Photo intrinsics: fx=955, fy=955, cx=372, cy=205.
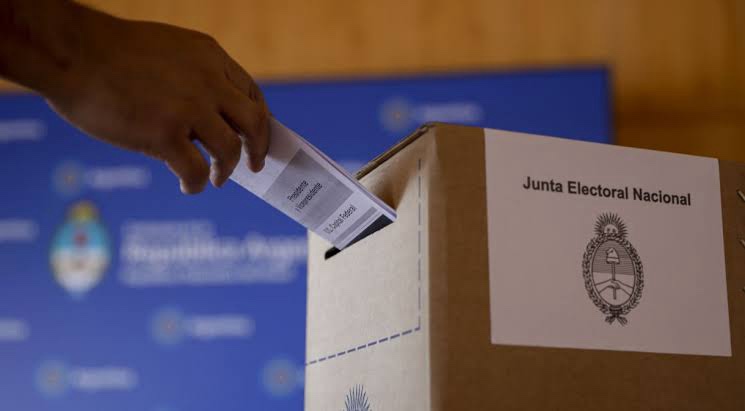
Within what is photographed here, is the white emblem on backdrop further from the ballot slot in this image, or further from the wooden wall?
the ballot slot

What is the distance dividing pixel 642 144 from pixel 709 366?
1864 millimetres

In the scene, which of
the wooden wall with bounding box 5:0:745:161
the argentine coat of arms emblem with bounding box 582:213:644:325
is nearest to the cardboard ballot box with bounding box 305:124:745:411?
the argentine coat of arms emblem with bounding box 582:213:644:325

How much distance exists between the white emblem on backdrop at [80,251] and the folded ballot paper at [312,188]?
179 centimetres

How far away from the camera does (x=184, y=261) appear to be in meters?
2.66

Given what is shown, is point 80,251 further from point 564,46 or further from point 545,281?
point 545,281

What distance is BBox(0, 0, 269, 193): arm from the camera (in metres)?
0.79

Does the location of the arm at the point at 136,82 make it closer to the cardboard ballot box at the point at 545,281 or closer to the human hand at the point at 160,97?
the human hand at the point at 160,97

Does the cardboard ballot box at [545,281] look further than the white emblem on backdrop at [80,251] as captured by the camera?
No

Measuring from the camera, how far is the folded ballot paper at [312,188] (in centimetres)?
94

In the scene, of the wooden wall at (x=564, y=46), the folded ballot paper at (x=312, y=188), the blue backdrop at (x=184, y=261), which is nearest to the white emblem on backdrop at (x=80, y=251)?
the blue backdrop at (x=184, y=261)

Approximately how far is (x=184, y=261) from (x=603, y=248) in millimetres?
1878

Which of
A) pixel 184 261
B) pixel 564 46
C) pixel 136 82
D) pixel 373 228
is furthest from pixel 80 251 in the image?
pixel 136 82

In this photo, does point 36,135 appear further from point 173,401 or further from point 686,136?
point 686,136

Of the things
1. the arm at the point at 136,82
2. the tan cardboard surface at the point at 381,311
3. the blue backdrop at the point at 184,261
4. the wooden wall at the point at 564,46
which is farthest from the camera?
the wooden wall at the point at 564,46
